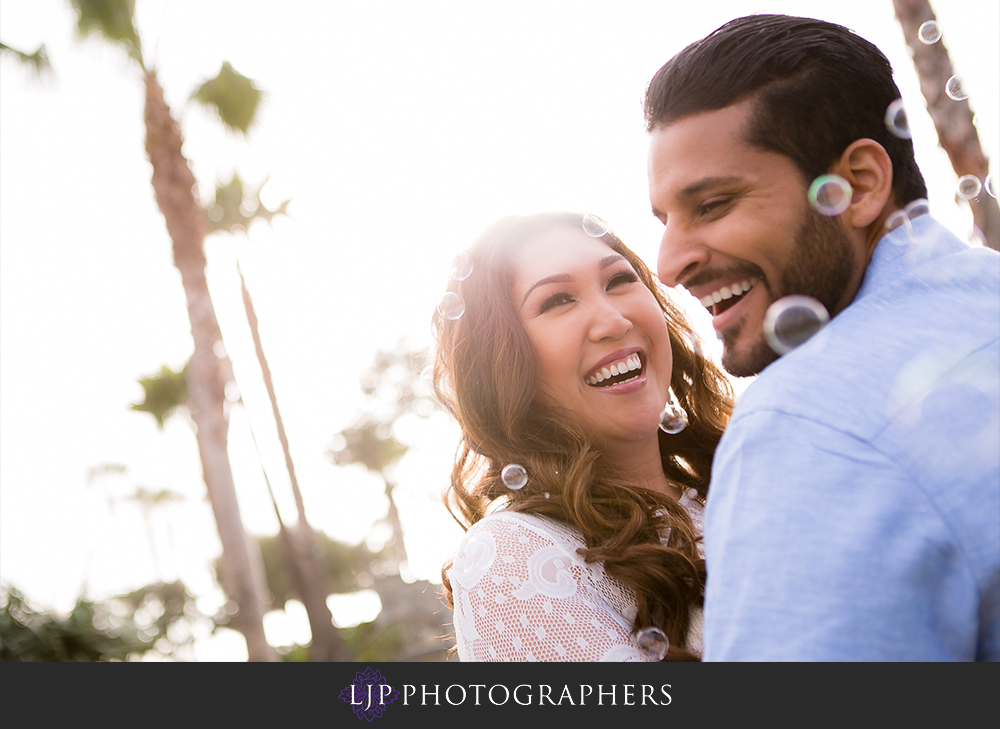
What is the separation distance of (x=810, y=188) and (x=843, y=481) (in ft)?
2.46

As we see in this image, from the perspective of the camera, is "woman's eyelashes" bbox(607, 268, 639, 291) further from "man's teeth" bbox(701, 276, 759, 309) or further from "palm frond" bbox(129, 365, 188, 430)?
"palm frond" bbox(129, 365, 188, 430)

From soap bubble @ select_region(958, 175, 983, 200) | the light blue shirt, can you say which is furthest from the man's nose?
soap bubble @ select_region(958, 175, 983, 200)

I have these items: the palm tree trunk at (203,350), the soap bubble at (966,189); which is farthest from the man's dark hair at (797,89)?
the palm tree trunk at (203,350)

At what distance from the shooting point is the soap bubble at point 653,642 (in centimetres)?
182

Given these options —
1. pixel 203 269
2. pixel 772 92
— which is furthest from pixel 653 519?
pixel 203 269

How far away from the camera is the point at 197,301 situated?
10.9 metres

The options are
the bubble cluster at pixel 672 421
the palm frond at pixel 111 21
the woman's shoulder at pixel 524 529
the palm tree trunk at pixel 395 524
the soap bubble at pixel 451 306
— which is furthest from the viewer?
the palm tree trunk at pixel 395 524

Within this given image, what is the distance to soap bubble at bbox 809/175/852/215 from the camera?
1424 millimetres

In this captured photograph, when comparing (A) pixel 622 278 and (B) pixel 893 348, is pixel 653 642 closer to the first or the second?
(B) pixel 893 348

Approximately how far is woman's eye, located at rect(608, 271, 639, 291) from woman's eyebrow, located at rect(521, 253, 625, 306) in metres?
0.06

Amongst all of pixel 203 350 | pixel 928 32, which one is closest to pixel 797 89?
pixel 928 32

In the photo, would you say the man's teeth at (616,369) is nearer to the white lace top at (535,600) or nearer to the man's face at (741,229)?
the white lace top at (535,600)

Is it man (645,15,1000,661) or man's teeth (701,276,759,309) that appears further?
man's teeth (701,276,759,309)

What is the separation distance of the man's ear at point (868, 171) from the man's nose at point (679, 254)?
0.96 ft
